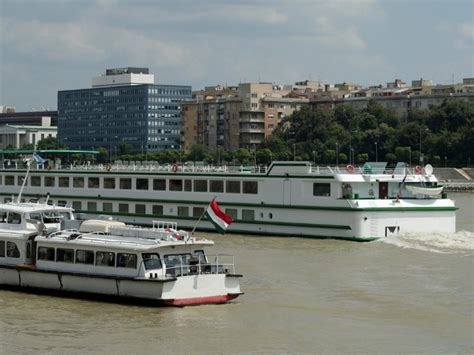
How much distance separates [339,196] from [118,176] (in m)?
11.2

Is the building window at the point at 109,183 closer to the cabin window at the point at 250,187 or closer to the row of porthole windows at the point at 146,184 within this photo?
A: the row of porthole windows at the point at 146,184

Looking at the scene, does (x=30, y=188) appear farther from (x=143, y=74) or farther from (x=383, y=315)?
(x=143, y=74)

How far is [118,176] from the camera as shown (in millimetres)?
45688

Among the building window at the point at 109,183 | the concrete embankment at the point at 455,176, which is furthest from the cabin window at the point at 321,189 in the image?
the concrete embankment at the point at 455,176

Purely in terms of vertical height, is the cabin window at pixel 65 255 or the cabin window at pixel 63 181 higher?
the cabin window at pixel 63 181

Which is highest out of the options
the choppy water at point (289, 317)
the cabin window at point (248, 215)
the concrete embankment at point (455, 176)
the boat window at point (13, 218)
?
the concrete embankment at point (455, 176)

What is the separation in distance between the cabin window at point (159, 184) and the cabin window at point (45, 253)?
59.4 ft

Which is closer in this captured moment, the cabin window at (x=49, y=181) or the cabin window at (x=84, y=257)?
the cabin window at (x=84, y=257)

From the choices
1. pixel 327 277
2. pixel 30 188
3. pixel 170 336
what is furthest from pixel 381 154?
pixel 170 336

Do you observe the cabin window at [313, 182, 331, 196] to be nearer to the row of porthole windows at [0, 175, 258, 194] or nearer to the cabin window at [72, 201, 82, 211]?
the row of porthole windows at [0, 175, 258, 194]

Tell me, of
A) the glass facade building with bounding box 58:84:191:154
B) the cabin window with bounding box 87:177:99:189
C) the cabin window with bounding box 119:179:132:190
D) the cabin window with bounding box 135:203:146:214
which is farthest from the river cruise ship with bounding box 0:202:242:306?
the glass facade building with bounding box 58:84:191:154

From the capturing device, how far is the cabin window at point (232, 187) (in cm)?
4166

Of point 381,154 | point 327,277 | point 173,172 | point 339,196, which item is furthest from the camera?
point 381,154

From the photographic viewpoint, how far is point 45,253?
26078 millimetres
